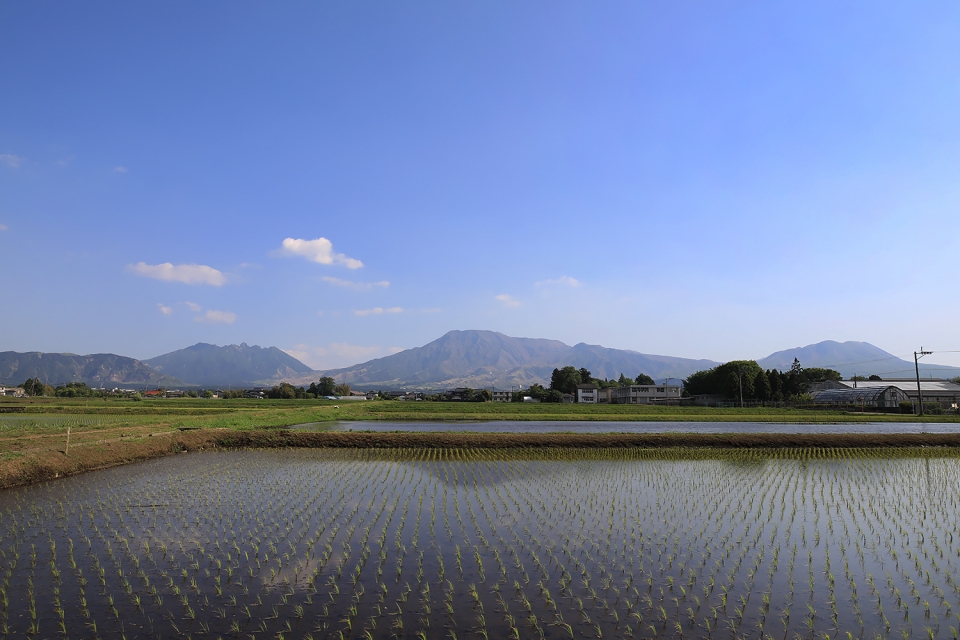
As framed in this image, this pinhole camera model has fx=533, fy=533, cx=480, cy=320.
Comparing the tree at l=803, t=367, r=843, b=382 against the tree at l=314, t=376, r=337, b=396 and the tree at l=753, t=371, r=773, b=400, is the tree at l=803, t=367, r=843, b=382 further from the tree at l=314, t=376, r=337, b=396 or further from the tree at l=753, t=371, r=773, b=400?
the tree at l=314, t=376, r=337, b=396

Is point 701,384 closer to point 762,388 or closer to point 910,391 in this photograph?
point 762,388

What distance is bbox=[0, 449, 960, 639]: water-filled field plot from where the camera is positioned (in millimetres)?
5672

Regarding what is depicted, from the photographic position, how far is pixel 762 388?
7381 centimetres

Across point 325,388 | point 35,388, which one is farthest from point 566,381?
point 35,388

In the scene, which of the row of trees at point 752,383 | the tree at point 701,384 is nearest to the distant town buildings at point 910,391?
the row of trees at point 752,383

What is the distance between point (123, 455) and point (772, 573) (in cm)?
1774

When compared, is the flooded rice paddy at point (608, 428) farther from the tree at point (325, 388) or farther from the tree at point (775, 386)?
the tree at point (325, 388)

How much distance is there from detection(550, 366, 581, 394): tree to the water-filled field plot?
100165mm

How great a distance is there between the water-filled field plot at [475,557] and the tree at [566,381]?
329ft

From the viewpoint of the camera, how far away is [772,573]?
23.5 feet

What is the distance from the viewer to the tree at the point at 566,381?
11388 centimetres

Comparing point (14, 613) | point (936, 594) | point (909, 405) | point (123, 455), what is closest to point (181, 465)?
point (123, 455)

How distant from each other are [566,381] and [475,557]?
109 meters

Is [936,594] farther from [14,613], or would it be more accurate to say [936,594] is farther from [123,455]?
[123,455]
